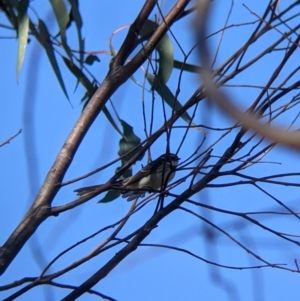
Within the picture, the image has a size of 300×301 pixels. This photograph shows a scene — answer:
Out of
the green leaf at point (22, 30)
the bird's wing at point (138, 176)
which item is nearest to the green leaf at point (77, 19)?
the green leaf at point (22, 30)

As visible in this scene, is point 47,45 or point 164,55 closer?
point 164,55

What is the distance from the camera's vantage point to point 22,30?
2006mm

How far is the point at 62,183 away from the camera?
1.49m

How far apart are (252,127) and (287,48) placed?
2.50 ft

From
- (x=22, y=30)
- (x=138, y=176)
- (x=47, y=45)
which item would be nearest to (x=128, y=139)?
(x=138, y=176)

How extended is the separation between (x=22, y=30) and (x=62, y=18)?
0.19 metres

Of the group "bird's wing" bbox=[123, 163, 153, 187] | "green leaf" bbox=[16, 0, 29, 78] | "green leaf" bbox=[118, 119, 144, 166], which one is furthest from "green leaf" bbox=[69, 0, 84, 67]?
"bird's wing" bbox=[123, 163, 153, 187]

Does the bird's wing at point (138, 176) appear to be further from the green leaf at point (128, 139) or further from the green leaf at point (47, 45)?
the green leaf at point (47, 45)

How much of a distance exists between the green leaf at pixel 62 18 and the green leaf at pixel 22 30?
0.10 metres

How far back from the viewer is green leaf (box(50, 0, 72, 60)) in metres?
2.13

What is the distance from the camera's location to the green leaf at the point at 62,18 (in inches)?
83.8

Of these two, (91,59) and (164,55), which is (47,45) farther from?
A: (164,55)

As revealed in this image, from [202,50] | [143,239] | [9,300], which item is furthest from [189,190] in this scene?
[202,50]

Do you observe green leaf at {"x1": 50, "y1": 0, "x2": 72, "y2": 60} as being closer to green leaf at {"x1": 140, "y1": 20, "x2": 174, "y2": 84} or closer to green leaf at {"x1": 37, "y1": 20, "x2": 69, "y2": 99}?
green leaf at {"x1": 37, "y1": 20, "x2": 69, "y2": 99}
